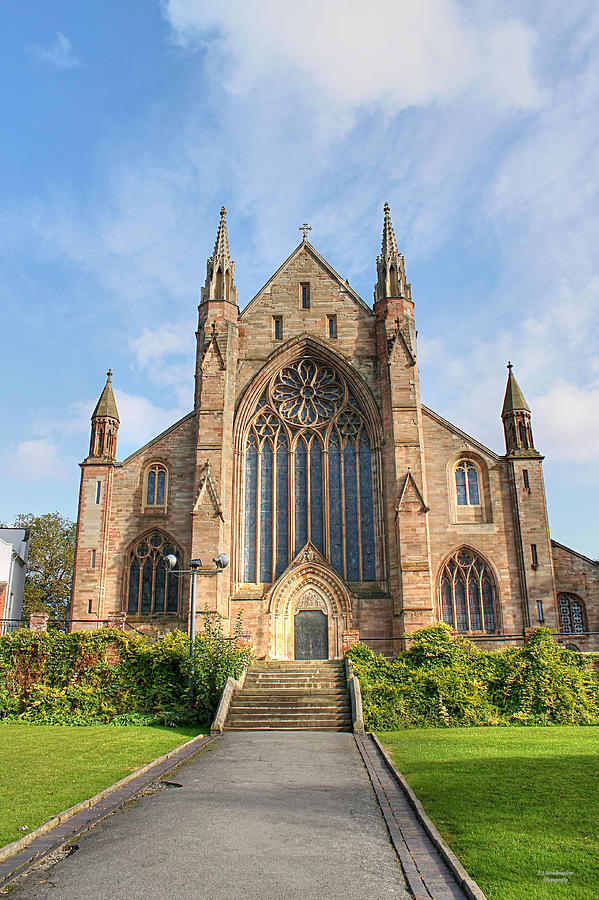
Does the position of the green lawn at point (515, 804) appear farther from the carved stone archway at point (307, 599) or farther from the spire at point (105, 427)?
the spire at point (105, 427)

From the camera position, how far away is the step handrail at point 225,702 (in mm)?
17625

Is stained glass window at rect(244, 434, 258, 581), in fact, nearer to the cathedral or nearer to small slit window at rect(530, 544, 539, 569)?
the cathedral

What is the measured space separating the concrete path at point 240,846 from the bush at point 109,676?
8188mm

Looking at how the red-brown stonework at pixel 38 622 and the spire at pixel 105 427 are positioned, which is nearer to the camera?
the red-brown stonework at pixel 38 622

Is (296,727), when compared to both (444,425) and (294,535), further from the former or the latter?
(444,425)

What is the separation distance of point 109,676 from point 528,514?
1712 cm

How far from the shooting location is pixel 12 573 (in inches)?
1474

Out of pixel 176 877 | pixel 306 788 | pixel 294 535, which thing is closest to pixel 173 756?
pixel 306 788

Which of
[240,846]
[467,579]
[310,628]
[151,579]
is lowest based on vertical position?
[240,846]

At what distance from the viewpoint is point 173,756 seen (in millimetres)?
13711

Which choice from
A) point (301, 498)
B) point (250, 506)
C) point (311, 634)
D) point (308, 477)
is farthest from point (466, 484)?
point (250, 506)

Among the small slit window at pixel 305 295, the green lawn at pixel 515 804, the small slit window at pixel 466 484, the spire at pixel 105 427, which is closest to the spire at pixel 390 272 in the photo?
the small slit window at pixel 305 295

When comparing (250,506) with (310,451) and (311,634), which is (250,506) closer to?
(310,451)

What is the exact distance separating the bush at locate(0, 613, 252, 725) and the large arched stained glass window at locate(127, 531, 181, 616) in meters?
6.70
